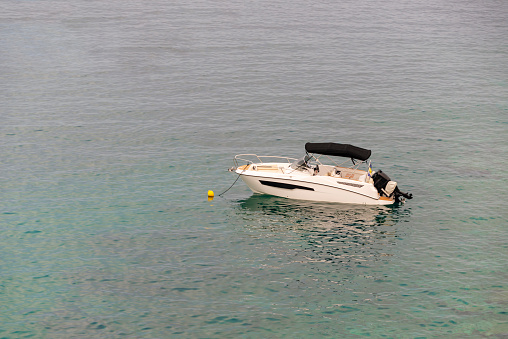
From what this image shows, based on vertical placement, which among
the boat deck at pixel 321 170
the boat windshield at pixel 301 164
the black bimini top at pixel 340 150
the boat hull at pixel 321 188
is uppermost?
the black bimini top at pixel 340 150

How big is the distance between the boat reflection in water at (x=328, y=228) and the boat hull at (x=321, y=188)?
46cm

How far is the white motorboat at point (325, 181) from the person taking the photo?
144ft

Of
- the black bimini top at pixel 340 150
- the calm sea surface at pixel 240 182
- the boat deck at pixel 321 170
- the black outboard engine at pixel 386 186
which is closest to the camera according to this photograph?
the calm sea surface at pixel 240 182

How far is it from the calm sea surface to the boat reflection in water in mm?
152

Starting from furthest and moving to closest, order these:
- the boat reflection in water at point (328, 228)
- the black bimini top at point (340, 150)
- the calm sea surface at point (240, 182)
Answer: the black bimini top at point (340, 150)
the boat reflection in water at point (328, 228)
the calm sea surface at point (240, 182)

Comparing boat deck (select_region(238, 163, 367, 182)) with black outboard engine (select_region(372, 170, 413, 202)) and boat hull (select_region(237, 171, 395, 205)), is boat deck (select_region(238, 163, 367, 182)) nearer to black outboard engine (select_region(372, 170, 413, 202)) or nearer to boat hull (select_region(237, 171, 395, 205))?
boat hull (select_region(237, 171, 395, 205))

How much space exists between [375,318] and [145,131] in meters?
35.7

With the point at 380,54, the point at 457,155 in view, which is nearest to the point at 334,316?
the point at 457,155

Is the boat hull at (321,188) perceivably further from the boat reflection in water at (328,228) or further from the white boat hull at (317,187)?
the boat reflection in water at (328,228)

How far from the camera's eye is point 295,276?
3538 cm

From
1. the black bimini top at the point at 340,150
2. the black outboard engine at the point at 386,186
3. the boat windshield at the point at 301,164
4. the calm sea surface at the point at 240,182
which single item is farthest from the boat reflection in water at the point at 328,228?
the black bimini top at the point at 340,150

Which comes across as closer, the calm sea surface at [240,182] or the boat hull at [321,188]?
the calm sea surface at [240,182]

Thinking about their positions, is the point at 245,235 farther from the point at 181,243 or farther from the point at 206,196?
the point at 206,196

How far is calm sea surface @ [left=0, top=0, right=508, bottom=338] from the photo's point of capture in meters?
32.1
